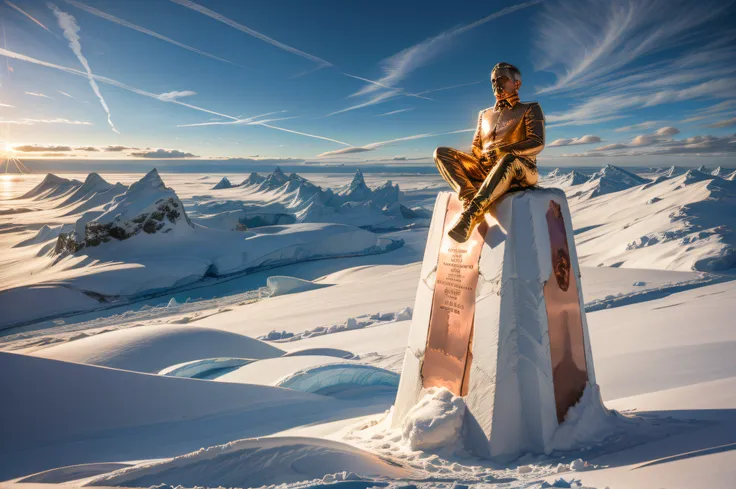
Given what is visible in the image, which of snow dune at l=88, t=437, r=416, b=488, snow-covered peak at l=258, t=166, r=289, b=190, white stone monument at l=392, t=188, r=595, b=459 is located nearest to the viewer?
snow dune at l=88, t=437, r=416, b=488

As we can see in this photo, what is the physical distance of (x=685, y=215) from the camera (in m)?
15.3

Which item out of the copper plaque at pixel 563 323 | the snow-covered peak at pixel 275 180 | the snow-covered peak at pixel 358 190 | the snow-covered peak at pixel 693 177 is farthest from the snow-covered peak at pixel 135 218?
the snow-covered peak at pixel 275 180

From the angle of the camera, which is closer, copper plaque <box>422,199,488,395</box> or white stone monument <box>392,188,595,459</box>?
white stone monument <box>392,188,595,459</box>

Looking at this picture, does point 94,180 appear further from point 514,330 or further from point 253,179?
point 514,330

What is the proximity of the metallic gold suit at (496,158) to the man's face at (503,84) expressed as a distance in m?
0.05

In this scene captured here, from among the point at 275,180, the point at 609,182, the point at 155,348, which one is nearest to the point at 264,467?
the point at 155,348

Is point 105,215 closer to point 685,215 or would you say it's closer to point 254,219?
point 254,219

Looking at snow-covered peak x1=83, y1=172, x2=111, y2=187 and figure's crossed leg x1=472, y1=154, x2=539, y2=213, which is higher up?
snow-covered peak x1=83, y1=172, x2=111, y2=187

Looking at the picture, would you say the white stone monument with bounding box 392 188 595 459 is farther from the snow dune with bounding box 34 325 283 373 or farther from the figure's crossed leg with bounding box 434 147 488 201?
the snow dune with bounding box 34 325 283 373

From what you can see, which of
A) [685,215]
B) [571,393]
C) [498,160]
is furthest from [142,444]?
[685,215]

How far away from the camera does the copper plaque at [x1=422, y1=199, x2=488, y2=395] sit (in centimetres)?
296

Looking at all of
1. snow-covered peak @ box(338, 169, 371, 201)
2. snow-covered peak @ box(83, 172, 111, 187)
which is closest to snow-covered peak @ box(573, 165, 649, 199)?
snow-covered peak @ box(338, 169, 371, 201)

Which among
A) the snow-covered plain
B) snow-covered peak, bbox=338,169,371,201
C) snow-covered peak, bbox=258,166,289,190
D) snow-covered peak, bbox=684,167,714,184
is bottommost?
the snow-covered plain

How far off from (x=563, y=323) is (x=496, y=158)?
123 centimetres
